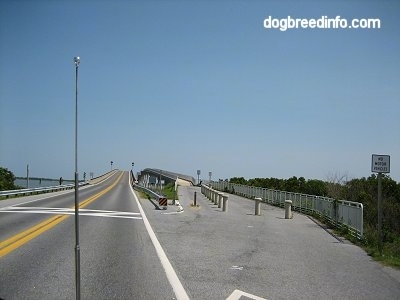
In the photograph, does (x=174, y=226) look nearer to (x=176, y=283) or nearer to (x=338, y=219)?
(x=338, y=219)

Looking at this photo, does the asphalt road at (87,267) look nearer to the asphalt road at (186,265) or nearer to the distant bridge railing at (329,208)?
the asphalt road at (186,265)

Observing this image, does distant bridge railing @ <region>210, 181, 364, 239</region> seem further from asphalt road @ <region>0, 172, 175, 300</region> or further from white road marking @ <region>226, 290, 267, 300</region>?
white road marking @ <region>226, 290, 267, 300</region>

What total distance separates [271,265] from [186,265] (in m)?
1.91

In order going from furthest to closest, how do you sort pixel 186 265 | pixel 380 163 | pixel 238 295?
pixel 380 163
pixel 186 265
pixel 238 295

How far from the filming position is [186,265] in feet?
33.4

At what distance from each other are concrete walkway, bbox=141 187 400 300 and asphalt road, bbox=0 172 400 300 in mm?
19

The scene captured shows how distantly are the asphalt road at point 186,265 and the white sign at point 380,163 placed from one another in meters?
2.51

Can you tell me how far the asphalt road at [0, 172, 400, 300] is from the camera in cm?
776

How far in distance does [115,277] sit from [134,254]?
108 inches

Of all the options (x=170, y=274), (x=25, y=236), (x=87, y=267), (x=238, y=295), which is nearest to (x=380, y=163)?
(x=170, y=274)

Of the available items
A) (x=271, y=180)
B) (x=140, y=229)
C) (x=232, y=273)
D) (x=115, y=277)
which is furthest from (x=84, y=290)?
(x=271, y=180)

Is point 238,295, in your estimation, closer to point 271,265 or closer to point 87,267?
point 271,265

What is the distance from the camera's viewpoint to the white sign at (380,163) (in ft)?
47.3

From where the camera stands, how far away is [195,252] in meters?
12.1
